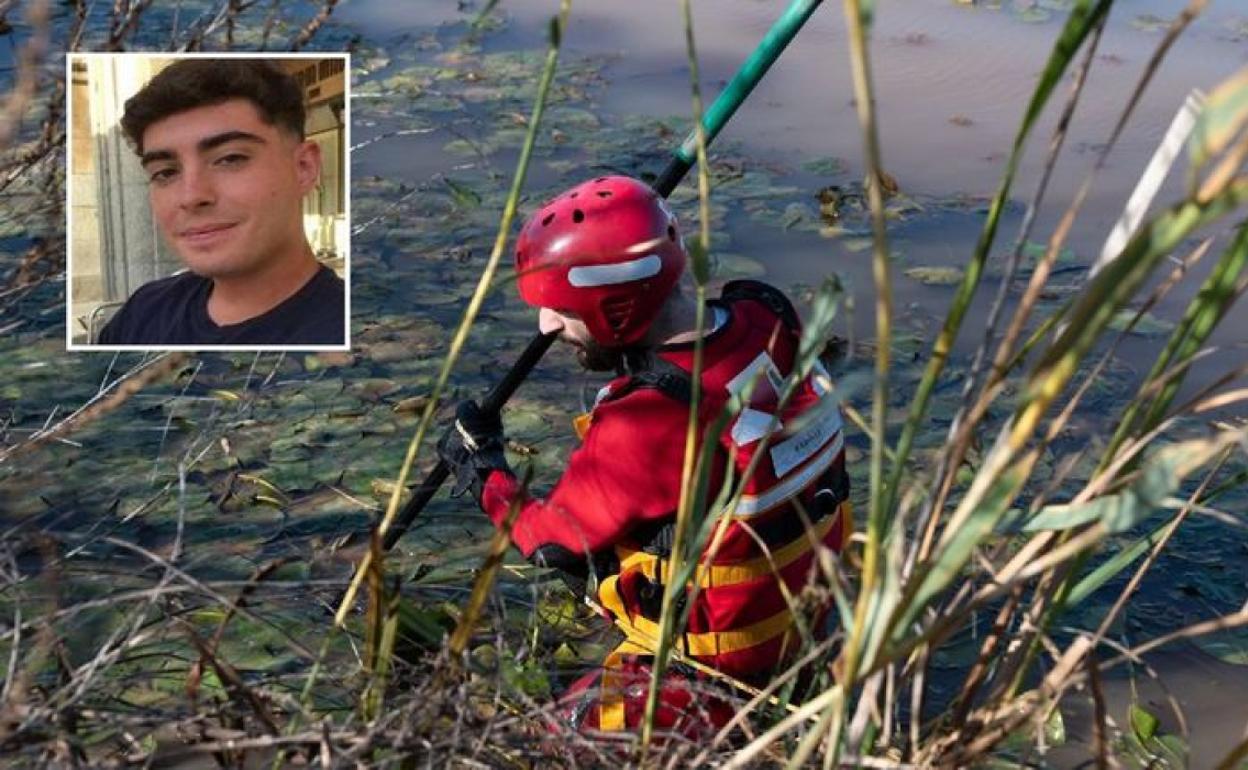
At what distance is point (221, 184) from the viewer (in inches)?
129

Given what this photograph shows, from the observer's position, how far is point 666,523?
2781mm

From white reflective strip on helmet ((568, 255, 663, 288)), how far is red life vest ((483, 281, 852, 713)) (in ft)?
0.45

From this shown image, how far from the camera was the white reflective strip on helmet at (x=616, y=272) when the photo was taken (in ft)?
8.86

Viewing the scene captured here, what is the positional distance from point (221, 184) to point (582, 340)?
32.8 inches

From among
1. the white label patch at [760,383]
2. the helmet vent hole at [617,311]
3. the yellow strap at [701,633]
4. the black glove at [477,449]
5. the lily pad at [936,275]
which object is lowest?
the lily pad at [936,275]

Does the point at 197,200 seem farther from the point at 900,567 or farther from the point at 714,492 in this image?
the point at 900,567

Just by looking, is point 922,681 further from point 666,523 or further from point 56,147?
point 56,147

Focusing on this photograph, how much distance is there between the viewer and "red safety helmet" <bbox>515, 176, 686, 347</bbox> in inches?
107

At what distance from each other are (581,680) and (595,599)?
18 centimetres

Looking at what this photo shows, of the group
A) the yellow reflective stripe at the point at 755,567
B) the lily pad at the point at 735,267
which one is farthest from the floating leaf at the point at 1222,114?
the lily pad at the point at 735,267

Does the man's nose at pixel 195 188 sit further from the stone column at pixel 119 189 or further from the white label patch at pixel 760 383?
the white label patch at pixel 760 383

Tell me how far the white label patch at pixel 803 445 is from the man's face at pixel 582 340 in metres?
0.32

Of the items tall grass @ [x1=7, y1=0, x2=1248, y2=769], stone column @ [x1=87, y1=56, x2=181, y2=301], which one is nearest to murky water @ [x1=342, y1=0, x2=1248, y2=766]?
stone column @ [x1=87, y1=56, x2=181, y2=301]

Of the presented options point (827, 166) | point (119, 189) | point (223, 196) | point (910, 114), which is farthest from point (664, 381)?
point (910, 114)
